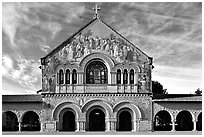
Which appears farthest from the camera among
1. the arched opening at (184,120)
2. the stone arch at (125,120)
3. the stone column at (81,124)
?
the arched opening at (184,120)

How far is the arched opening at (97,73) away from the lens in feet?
108

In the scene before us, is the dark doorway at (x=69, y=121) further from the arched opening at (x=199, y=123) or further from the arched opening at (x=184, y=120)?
the arched opening at (x=199, y=123)

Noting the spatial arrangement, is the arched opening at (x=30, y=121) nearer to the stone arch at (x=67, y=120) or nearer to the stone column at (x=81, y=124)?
the stone arch at (x=67, y=120)

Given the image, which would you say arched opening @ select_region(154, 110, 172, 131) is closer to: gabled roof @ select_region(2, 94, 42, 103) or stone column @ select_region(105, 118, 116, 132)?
stone column @ select_region(105, 118, 116, 132)

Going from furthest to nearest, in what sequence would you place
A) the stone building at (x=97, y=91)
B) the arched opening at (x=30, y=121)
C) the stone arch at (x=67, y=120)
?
the arched opening at (x=30, y=121)
the stone arch at (x=67, y=120)
the stone building at (x=97, y=91)

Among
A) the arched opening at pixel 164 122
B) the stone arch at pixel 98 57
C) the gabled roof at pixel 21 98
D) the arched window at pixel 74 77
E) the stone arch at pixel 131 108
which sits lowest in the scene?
the arched opening at pixel 164 122

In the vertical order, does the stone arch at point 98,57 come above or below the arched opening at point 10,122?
above

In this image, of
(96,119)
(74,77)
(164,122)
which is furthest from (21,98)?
(164,122)

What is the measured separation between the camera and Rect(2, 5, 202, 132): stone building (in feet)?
105

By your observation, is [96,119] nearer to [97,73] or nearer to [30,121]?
[97,73]

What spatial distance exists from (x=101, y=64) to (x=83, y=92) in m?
3.10

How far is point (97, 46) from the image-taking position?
108 ft

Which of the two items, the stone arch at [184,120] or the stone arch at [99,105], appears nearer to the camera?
the stone arch at [99,105]

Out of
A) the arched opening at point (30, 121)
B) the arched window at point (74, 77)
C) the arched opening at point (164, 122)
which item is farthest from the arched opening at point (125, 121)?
the arched opening at point (30, 121)
